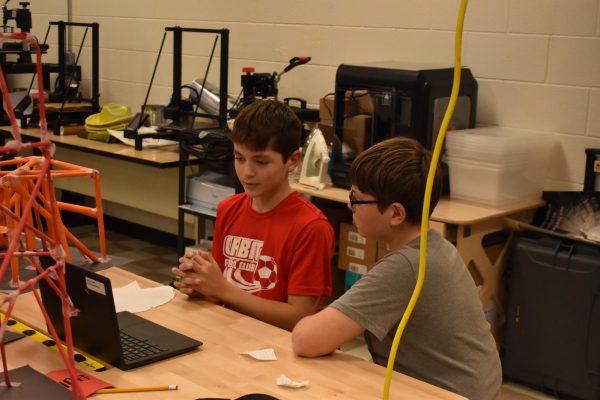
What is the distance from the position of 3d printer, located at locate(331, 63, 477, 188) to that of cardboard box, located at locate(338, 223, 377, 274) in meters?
0.21

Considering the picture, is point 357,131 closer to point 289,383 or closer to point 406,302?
point 406,302

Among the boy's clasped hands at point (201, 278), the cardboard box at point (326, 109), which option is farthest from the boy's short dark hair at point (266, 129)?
the cardboard box at point (326, 109)

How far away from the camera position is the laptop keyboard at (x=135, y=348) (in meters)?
1.45

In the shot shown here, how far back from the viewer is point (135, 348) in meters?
1.48

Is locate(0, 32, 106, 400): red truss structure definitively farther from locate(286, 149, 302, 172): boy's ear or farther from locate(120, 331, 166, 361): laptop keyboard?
locate(286, 149, 302, 172): boy's ear

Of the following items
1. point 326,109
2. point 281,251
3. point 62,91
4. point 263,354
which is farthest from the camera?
point 62,91

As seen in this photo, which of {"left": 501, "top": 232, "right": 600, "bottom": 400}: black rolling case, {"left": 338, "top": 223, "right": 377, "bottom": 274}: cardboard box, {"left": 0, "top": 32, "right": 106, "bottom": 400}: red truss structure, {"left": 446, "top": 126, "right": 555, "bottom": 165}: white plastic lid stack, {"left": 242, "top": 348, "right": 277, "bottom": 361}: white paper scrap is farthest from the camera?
{"left": 338, "top": 223, "right": 377, "bottom": 274}: cardboard box

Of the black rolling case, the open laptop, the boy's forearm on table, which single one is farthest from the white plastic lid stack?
the open laptop

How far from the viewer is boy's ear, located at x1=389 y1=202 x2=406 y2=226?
5.19 ft

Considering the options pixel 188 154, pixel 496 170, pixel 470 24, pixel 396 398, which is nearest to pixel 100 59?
pixel 188 154

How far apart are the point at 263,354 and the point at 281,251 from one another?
541 millimetres

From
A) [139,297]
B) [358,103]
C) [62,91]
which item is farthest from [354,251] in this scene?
[62,91]

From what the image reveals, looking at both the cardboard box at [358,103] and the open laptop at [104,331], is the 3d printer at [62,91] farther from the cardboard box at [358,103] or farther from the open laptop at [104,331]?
the open laptop at [104,331]

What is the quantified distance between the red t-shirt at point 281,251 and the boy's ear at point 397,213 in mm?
416
